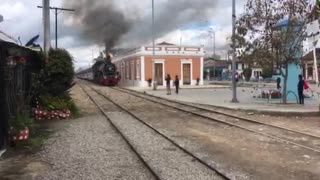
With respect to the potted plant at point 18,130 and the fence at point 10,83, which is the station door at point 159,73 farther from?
the potted plant at point 18,130

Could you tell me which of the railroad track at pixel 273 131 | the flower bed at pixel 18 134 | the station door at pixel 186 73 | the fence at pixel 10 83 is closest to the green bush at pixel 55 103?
the fence at pixel 10 83

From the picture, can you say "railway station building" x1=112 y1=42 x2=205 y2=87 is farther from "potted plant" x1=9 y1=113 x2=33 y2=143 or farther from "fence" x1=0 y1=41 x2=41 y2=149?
"potted plant" x1=9 y1=113 x2=33 y2=143

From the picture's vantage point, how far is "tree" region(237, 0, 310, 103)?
1032 inches

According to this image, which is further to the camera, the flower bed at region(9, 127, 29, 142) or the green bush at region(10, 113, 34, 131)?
the green bush at region(10, 113, 34, 131)

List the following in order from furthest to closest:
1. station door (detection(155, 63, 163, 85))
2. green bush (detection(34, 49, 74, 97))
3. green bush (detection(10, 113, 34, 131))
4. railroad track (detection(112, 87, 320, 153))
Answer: station door (detection(155, 63, 163, 85)), green bush (detection(34, 49, 74, 97)), railroad track (detection(112, 87, 320, 153)), green bush (detection(10, 113, 34, 131))

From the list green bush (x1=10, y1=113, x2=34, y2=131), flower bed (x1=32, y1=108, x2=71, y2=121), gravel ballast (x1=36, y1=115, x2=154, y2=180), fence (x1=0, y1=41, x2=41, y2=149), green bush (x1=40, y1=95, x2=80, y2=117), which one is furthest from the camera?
green bush (x1=40, y1=95, x2=80, y2=117)

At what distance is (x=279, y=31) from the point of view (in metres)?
26.6

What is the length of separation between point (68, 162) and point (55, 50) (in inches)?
490

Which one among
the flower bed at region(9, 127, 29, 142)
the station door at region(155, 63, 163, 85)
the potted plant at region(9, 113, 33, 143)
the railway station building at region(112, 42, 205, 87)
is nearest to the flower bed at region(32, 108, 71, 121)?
the potted plant at region(9, 113, 33, 143)

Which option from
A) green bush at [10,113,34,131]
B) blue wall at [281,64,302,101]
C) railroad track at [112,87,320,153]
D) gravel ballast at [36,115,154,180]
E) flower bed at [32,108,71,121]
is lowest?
gravel ballast at [36,115,154,180]

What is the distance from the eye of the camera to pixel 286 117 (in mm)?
21188

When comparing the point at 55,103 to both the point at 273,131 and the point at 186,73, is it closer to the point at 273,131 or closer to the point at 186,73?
the point at 273,131

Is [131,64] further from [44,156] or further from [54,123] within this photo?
[44,156]

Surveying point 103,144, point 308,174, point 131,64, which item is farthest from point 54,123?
point 131,64
